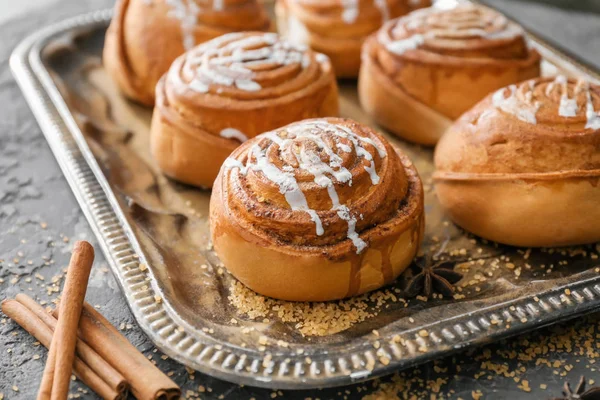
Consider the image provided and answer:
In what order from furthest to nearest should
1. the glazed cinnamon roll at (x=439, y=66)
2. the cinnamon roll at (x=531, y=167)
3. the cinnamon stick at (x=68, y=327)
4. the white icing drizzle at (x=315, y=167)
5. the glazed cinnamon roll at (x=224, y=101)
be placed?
the glazed cinnamon roll at (x=439, y=66)
the glazed cinnamon roll at (x=224, y=101)
the cinnamon roll at (x=531, y=167)
the white icing drizzle at (x=315, y=167)
the cinnamon stick at (x=68, y=327)

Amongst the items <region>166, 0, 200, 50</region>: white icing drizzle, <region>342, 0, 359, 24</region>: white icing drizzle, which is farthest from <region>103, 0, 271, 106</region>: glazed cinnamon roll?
<region>342, 0, 359, 24</region>: white icing drizzle

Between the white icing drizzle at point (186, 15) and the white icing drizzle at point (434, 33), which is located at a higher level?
the white icing drizzle at point (186, 15)

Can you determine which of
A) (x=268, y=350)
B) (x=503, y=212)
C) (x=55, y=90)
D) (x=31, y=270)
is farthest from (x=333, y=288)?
(x=55, y=90)

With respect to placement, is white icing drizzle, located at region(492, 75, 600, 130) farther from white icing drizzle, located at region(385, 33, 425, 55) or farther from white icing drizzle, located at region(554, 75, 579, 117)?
white icing drizzle, located at region(385, 33, 425, 55)

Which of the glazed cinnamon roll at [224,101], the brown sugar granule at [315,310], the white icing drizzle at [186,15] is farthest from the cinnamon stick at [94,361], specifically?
the white icing drizzle at [186,15]

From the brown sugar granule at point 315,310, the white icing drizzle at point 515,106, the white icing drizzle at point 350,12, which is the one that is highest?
the white icing drizzle at point 350,12

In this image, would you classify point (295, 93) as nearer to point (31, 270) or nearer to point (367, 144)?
point (367, 144)

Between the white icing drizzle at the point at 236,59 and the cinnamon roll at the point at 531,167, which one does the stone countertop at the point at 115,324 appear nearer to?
the cinnamon roll at the point at 531,167
